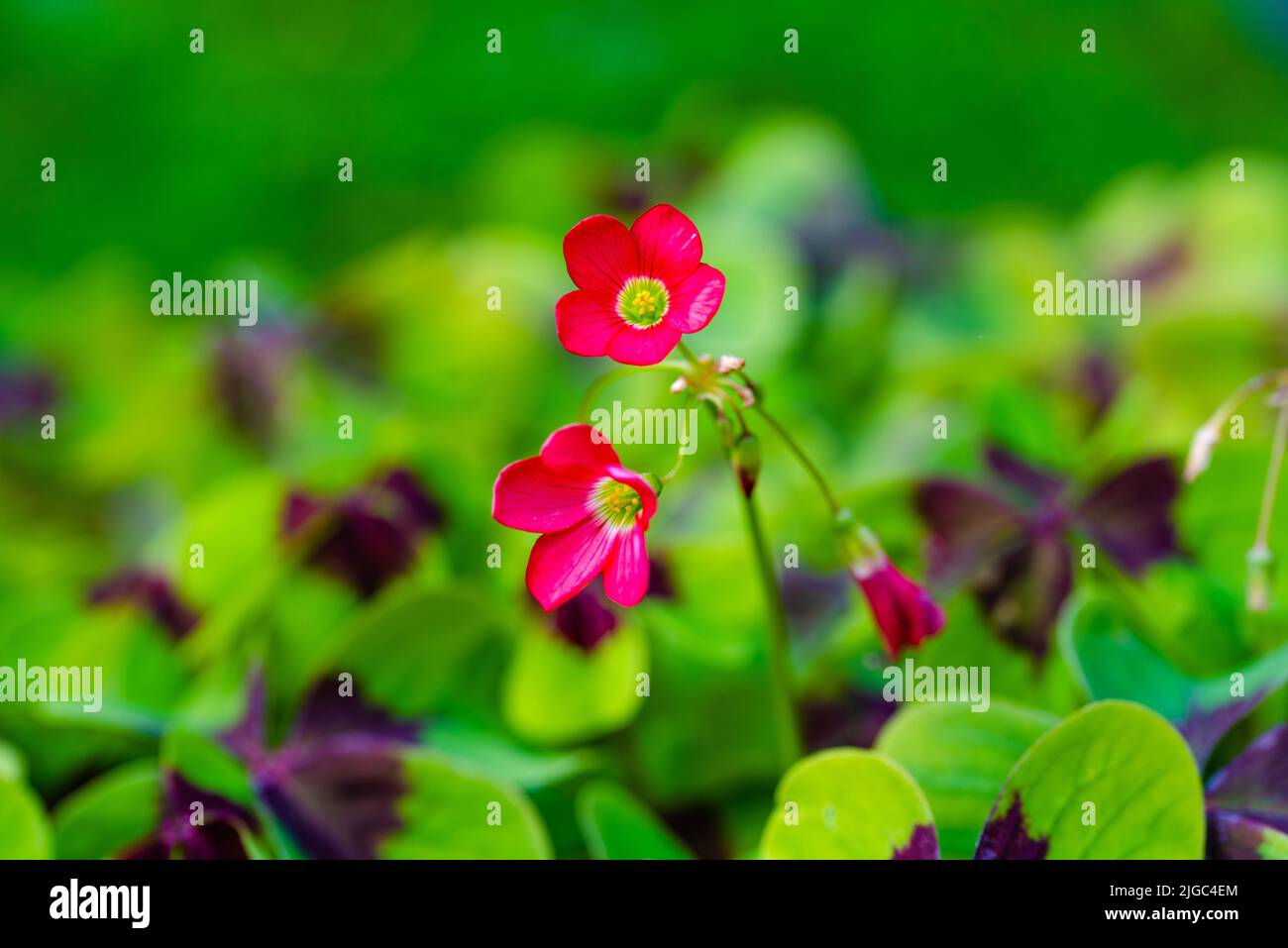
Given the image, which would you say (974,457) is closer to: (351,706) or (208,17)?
(351,706)

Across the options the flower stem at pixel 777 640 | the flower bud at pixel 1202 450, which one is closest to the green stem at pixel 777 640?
the flower stem at pixel 777 640

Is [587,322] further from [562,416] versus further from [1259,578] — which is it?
[562,416]

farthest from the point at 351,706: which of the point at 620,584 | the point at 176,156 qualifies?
the point at 176,156

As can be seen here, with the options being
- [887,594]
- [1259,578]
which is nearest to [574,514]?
[887,594]

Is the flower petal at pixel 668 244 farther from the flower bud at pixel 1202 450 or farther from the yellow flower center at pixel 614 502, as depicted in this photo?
the flower bud at pixel 1202 450

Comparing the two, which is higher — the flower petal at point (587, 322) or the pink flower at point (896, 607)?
the flower petal at point (587, 322)

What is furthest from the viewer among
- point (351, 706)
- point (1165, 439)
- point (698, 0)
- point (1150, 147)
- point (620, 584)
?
point (698, 0)

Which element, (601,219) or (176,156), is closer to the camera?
(601,219)
